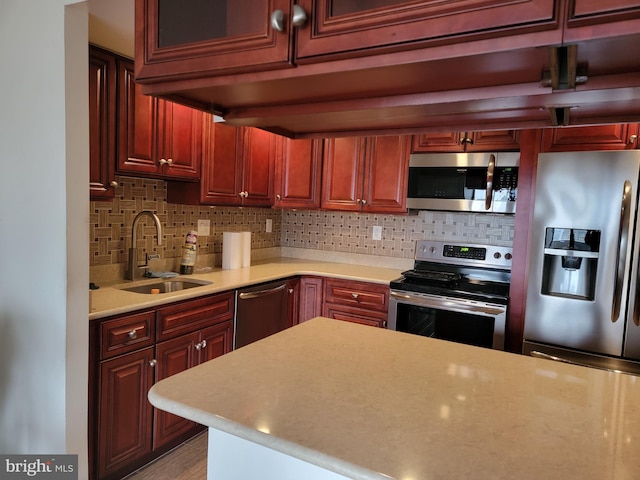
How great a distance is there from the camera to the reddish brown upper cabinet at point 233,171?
2789 mm

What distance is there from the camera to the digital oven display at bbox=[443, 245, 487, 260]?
3.12 metres

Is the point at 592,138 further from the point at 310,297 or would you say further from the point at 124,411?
the point at 124,411

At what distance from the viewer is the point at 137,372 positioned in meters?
2.08

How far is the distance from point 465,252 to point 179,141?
2.13 meters

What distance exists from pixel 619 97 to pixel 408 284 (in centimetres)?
218

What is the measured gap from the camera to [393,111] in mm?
929

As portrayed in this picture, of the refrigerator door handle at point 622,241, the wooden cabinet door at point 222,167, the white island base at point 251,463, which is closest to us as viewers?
the white island base at point 251,463

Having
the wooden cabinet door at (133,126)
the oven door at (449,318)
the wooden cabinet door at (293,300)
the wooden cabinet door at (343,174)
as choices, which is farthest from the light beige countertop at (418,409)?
the wooden cabinet door at (343,174)

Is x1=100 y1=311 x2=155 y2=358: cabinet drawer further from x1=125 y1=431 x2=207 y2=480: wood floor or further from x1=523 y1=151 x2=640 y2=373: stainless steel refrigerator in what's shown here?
x1=523 y1=151 x2=640 y2=373: stainless steel refrigerator

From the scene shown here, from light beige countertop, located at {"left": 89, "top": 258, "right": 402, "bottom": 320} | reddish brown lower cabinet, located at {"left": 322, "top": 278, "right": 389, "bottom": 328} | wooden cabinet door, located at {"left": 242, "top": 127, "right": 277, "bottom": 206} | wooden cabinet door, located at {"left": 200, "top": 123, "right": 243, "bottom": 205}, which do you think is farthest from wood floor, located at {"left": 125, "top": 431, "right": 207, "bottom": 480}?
wooden cabinet door, located at {"left": 242, "top": 127, "right": 277, "bottom": 206}

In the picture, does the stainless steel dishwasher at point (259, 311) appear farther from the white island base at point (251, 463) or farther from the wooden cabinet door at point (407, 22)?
the wooden cabinet door at point (407, 22)

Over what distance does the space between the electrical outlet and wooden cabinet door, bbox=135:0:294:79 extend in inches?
90.0

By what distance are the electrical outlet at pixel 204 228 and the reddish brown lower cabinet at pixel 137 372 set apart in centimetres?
83

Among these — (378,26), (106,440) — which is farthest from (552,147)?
(106,440)
